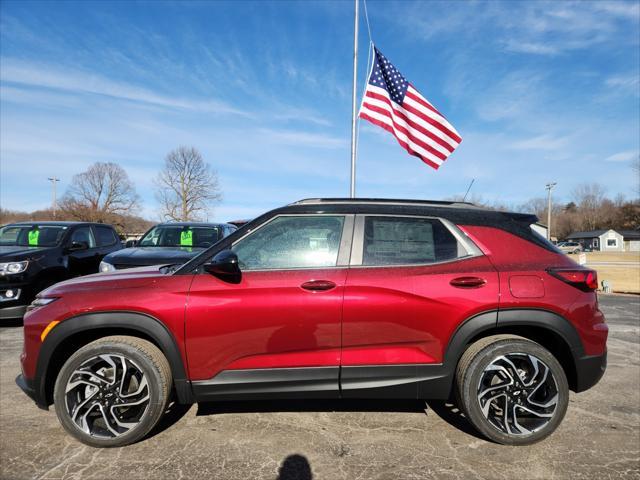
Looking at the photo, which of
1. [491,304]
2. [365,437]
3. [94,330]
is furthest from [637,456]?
[94,330]

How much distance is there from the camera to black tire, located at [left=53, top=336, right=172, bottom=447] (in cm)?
265

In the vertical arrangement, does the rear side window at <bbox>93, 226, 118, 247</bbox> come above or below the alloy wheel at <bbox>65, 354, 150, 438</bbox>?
above

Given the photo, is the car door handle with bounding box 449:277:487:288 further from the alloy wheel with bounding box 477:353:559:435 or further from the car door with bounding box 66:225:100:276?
the car door with bounding box 66:225:100:276

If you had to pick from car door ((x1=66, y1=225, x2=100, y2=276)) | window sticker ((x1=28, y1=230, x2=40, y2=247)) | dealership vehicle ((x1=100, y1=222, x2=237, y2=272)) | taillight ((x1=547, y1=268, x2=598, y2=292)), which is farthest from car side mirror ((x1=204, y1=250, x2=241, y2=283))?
window sticker ((x1=28, y1=230, x2=40, y2=247))

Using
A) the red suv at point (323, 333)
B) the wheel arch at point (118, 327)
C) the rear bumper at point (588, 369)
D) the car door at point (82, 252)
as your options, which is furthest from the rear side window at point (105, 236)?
the rear bumper at point (588, 369)

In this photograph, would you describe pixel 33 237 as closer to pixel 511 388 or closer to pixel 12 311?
pixel 12 311

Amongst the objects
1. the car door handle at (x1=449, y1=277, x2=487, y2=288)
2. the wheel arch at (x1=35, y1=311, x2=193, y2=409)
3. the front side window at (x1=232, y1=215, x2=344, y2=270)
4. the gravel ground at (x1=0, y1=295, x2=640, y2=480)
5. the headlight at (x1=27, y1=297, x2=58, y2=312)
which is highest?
the front side window at (x1=232, y1=215, x2=344, y2=270)

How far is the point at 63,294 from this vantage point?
9.01 feet

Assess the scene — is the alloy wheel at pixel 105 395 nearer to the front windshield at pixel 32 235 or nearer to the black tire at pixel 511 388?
the black tire at pixel 511 388

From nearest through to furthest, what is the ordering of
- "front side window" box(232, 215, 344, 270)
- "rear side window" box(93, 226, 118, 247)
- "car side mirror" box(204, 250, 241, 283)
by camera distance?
"car side mirror" box(204, 250, 241, 283) → "front side window" box(232, 215, 344, 270) → "rear side window" box(93, 226, 118, 247)

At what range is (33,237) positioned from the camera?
692 cm

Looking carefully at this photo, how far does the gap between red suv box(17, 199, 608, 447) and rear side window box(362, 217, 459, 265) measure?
16 mm

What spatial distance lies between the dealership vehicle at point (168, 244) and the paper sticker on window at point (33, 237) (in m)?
→ 1.58

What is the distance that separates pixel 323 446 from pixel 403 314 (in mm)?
1120
